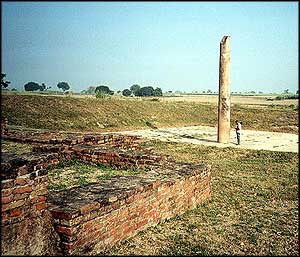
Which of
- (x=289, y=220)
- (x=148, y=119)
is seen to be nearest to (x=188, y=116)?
(x=148, y=119)

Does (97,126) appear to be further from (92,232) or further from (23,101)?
(92,232)

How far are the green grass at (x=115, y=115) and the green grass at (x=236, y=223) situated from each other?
459 inches

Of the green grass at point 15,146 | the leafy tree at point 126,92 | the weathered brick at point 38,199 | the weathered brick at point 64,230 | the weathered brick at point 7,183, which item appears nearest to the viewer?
the weathered brick at point 7,183

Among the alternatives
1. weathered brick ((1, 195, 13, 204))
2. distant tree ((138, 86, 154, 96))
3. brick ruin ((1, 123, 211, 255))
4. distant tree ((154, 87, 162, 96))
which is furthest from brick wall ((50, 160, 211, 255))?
distant tree ((154, 87, 162, 96))

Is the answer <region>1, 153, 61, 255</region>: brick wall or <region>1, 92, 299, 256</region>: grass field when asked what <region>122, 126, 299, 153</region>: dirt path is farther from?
<region>1, 153, 61, 255</region>: brick wall

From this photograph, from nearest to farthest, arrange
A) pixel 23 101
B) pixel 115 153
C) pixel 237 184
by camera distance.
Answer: pixel 115 153 < pixel 237 184 < pixel 23 101

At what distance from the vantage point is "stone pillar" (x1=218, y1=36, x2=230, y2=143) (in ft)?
53.1

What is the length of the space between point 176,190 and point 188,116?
24931 millimetres

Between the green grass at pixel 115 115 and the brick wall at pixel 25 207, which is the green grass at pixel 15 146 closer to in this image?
the brick wall at pixel 25 207

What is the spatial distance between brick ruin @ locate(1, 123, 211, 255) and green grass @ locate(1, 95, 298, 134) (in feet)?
39.6

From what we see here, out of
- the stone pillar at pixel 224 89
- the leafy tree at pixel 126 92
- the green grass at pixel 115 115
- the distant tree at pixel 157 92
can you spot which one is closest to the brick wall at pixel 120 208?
the stone pillar at pixel 224 89

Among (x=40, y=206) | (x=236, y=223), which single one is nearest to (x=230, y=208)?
(x=236, y=223)

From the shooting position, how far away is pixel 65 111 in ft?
71.3

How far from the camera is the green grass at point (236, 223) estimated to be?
411cm
